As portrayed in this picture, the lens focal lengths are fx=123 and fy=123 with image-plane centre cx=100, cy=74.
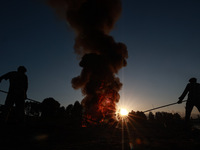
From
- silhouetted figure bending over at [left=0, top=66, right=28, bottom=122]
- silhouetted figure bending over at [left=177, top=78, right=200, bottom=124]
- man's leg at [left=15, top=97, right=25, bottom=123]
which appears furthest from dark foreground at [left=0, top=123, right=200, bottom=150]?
silhouetted figure bending over at [left=177, top=78, right=200, bottom=124]

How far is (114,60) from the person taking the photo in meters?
29.3

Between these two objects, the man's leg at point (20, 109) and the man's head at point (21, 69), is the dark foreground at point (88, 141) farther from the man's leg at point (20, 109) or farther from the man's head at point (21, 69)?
the man's head at point (21, 69)

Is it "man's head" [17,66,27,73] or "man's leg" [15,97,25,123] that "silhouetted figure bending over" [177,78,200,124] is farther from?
"man's head" [17,66,27,73]

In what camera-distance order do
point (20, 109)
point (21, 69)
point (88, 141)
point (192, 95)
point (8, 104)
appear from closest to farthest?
point (88, 141)
point (8, 104)
point (20, 109)
point (21, 69)
point (192, 95)

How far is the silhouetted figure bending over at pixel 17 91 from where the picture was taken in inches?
204

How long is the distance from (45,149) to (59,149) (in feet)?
1.07

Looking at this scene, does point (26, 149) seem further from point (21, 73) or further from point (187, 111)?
point (187, 111)

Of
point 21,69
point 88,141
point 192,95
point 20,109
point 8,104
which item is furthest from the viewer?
point 192,95

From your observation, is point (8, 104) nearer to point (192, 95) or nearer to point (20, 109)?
point (20, 109)

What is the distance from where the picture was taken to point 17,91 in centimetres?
537

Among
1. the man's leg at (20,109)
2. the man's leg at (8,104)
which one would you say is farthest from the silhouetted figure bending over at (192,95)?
the man's leg at (8,104)

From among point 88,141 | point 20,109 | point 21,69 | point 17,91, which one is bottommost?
point 88,141

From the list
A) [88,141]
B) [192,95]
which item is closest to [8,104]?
[88,141]

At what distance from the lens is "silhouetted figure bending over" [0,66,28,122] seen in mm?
5180
